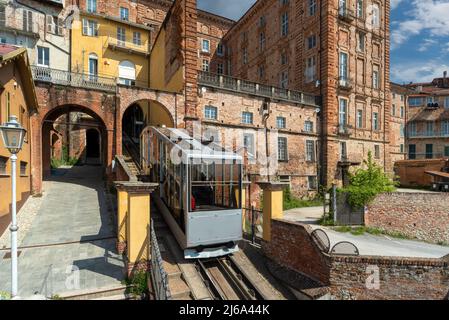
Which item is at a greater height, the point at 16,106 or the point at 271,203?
the point at 16,106

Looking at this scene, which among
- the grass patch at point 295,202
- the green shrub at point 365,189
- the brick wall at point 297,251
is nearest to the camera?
the brick wall at point 297,251

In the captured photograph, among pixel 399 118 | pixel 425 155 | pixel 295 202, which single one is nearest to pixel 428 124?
pixel 399 118

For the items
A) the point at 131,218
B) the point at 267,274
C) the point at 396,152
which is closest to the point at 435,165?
the point at 396,152

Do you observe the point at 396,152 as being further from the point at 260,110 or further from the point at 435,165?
the point at 260,110

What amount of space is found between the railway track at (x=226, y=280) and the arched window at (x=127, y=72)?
73.8 feet

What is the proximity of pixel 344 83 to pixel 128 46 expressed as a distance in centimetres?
2129

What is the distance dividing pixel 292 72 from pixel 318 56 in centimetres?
337

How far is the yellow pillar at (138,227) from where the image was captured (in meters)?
7.30

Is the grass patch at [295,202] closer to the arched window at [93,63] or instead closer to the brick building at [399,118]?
the arched window at [93,63]

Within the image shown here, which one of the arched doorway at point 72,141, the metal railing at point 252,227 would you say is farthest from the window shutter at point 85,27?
the metal railing at point 252,227

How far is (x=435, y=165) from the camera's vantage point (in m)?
29.2

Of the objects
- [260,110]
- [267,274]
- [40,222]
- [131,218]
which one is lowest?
[267,274]

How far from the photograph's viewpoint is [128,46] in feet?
87.4

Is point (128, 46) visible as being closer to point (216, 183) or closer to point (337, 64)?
point (337, 64)
